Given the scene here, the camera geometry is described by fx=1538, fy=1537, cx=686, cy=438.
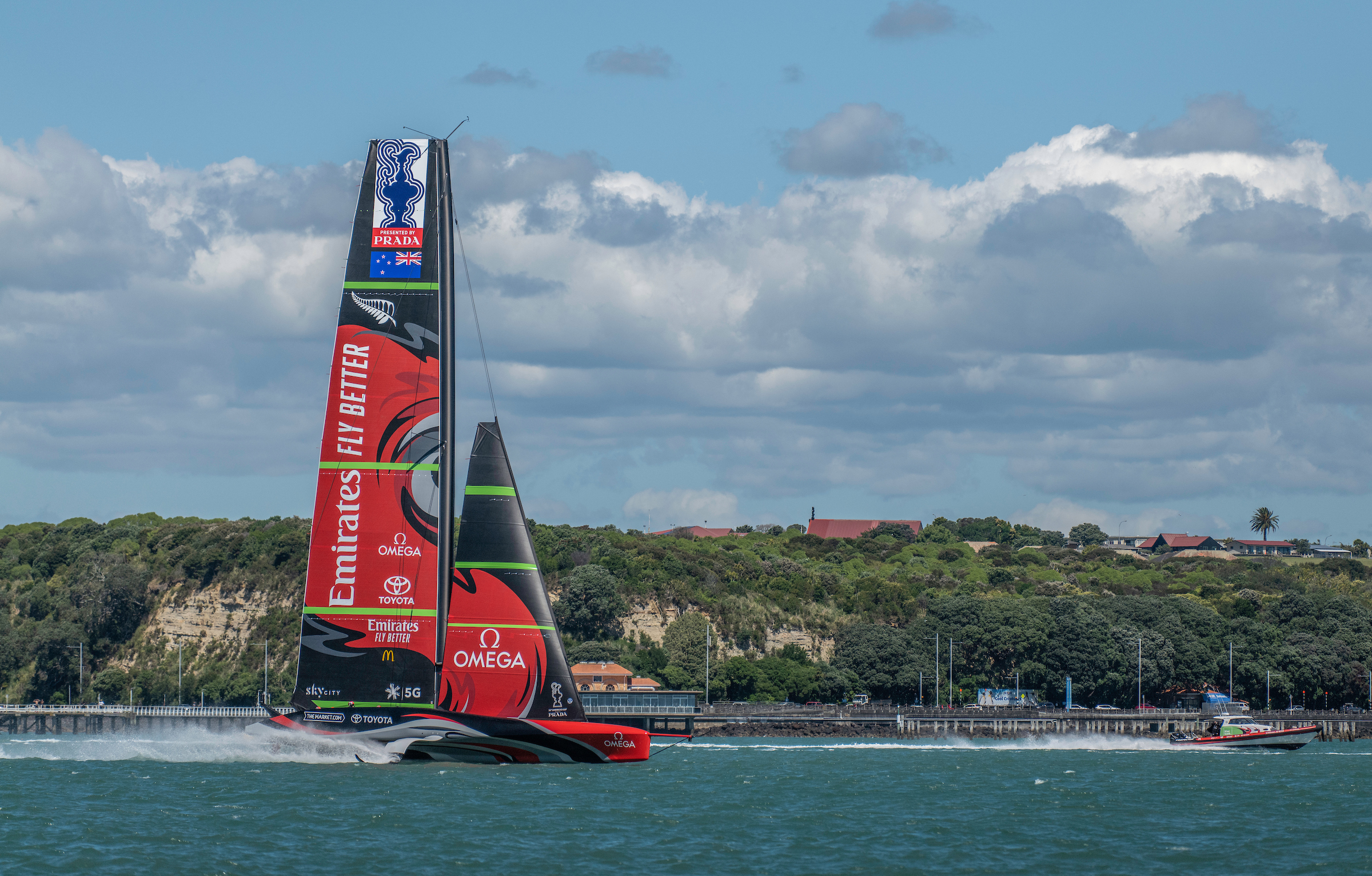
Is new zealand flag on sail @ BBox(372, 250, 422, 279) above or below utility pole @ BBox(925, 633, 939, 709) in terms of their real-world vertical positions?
above

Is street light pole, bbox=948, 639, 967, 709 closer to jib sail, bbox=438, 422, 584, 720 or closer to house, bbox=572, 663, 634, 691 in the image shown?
house, bbox=572, 663, 634, 691

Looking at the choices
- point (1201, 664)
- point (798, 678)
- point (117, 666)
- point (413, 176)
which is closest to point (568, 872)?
point (413, 176)

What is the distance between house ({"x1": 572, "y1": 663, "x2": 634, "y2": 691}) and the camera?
387 feet

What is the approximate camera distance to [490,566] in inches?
1812

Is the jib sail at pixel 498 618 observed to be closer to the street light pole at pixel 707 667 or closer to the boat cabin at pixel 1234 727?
the boat cabin at pixel 1234 727

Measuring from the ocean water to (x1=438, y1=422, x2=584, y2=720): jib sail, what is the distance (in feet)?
9.27

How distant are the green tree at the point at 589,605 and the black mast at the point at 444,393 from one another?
89444mm

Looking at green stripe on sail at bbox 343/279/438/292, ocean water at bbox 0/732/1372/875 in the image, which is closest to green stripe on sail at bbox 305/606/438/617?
ocean water at bbox 0/732/1372/875

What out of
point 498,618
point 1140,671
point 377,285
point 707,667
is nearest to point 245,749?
point 498,618

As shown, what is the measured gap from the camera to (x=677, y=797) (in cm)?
4650

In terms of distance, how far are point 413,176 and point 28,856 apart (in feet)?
72.5

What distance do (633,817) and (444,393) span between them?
Result: 1381cm

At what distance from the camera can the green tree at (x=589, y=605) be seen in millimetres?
135250

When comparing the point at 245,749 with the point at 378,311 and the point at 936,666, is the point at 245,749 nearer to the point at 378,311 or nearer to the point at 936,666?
the point at 378,311
